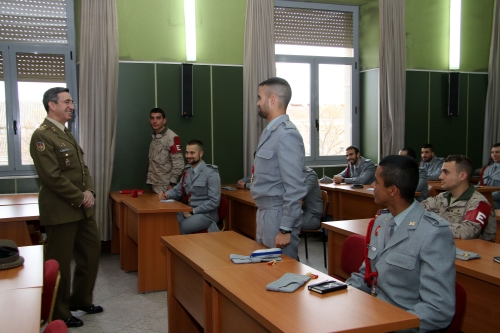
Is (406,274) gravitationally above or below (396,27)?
below

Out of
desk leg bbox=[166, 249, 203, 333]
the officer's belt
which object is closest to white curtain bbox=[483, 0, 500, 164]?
the officer's belt

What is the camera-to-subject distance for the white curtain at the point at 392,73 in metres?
7.65

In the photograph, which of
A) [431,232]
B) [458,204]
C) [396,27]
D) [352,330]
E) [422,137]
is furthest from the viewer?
[422,137]

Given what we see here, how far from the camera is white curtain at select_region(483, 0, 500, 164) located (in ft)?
27.6

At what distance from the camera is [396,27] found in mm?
7707

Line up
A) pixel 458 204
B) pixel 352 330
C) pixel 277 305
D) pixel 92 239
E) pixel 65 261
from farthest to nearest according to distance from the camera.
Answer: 1. pixel 92 239
2. pixel 65 261
3. pixel 458 204
4. pixel 277 305
5. pixel 352 330

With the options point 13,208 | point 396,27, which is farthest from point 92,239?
point 396,27

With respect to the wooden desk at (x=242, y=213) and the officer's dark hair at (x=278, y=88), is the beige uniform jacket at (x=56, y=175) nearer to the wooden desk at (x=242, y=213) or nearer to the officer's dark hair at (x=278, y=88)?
the officer's dark hair at (x=278, y=88)

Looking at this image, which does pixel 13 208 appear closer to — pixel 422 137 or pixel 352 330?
pixel 352 330

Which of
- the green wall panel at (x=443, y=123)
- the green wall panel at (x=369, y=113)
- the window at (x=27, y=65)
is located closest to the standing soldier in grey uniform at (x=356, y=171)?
the green wall panel at (x=369, y=113)

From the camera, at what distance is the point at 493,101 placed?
8461 mm

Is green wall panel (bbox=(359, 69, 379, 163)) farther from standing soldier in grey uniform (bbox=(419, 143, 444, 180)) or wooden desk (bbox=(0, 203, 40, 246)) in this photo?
wooden desk (bbox=(0, 203, 40, 246))

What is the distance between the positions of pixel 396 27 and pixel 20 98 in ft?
18.3

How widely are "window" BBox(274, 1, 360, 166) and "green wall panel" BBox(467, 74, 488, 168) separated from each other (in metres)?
2.06
